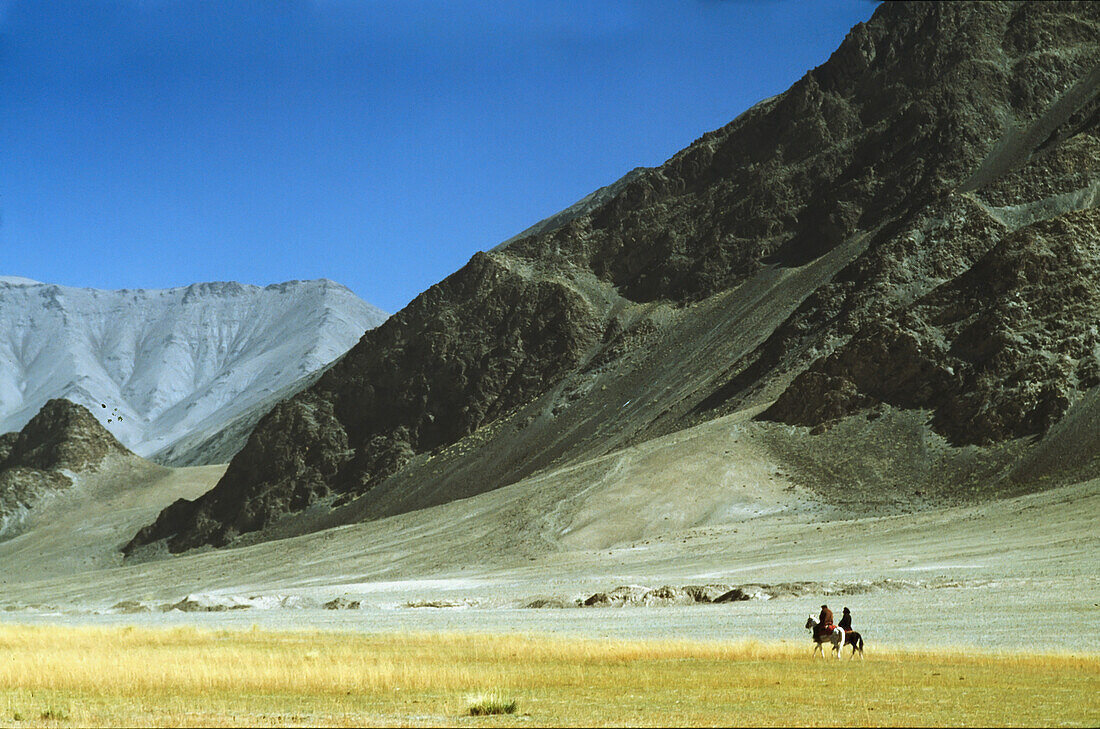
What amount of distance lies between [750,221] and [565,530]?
71.4 metres

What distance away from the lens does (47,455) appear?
181000 mm

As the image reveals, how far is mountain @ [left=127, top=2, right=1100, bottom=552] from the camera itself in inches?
3642

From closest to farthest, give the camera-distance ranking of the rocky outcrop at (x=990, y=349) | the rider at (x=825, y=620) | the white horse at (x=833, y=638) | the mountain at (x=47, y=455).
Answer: the white horse at (x=833, y=638) < the rider at (x=825, y=620) < the rocky outcrop at (x=990, y=349) < the mountain at (x=47, y=455)

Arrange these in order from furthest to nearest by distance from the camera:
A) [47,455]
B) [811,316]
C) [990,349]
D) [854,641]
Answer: [47,455] → [811,316] → [990,349] → [854,641]

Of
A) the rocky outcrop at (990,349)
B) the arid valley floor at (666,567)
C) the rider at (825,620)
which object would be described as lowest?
the arid valley floor at (666,567)

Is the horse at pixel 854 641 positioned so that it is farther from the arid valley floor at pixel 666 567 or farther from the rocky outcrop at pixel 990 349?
the rocky outcrop at pixel 990 349

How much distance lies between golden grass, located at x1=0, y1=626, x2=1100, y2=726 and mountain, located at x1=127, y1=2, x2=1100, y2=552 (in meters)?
58.7

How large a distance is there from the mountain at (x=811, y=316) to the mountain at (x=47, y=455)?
98.8ft

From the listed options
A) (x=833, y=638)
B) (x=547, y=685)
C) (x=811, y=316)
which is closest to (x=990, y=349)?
(x=811, y=316)

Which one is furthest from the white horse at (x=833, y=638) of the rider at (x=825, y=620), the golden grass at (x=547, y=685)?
the golden grass at (x=547, y=685)

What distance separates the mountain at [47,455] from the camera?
166 m

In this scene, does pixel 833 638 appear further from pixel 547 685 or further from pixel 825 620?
pixel 547 685

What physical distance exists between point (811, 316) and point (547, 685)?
320ft

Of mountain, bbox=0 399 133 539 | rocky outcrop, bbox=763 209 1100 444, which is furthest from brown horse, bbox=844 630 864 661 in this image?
mountain, bbox=0 399 133 539
